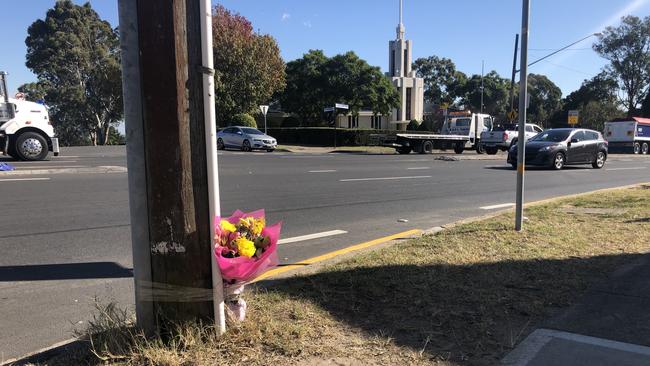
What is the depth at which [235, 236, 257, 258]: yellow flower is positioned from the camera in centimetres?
306

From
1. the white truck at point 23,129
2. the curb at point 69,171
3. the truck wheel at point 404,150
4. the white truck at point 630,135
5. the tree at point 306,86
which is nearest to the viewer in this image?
the curb at point 69,171

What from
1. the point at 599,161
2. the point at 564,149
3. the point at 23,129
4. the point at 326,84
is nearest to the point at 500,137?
the point at 599,161

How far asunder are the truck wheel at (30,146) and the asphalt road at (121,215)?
86cm

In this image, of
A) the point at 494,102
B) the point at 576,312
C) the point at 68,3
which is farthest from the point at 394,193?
the point at 494,102

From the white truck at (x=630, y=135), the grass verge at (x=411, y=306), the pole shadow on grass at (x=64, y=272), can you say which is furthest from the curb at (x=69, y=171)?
the white truck at (x=630, y=135)

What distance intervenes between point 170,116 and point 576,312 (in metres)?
3.16

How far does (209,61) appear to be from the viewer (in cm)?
297

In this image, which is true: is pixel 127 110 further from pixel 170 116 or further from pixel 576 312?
pixel 576 312

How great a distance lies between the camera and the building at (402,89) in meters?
75.8

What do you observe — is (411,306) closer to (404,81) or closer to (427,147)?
(427,147)

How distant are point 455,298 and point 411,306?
40 cm

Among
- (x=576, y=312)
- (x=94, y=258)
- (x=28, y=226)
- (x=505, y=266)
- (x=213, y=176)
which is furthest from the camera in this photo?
(x=28, y=226)

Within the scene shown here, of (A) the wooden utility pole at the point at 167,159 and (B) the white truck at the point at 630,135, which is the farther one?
(B) the white truck at the point at 630,135

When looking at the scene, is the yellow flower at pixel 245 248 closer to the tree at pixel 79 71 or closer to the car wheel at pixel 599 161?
the car wheel at pixel 599 161
